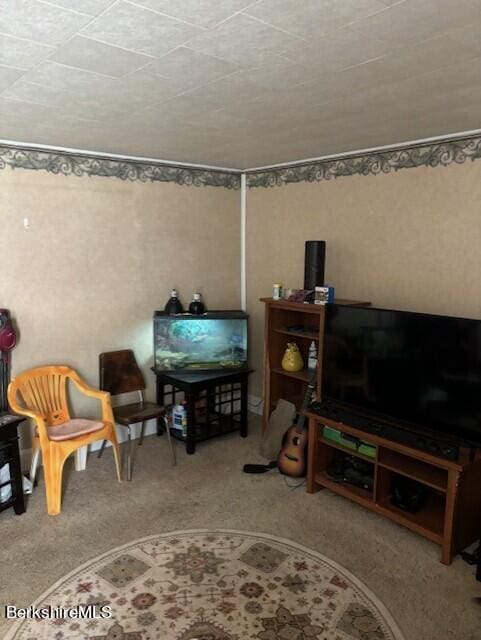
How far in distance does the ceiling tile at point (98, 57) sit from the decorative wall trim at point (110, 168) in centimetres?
176

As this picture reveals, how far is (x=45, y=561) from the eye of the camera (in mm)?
2615

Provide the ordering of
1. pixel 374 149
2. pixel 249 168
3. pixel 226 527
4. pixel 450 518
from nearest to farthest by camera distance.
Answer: pixel 450 518 < pixel 226 527 < pixel 374 149 < pixel 249 168

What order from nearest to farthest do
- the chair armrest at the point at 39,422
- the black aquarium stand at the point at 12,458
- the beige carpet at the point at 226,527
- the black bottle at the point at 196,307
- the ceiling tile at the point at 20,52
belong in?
the ceiling tile at the point at 20,52
the beige carpet at the point at 226,527
the black aquarium stand at the point at 12,458
the chair armrest at the point at 39,422
the black bottle at the point at 196,307

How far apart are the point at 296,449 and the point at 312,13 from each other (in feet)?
9.05

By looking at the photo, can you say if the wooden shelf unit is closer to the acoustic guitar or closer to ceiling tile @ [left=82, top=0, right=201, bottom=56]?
the acoustic guitar

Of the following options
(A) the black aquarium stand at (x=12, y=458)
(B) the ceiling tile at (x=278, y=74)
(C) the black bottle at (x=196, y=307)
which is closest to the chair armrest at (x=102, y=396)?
(A) the black aquarium stand at (x=12, y=458)

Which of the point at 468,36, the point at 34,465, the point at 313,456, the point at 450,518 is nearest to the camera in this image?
the point at 468,36

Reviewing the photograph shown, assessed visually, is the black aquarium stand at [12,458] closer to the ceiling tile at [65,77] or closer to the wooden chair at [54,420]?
the wooden chair at [54,420]

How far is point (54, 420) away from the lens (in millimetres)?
3533

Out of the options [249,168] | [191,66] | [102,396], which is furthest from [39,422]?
[249,168]

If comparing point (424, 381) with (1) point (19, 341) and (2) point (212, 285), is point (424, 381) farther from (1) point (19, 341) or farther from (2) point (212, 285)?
(1) point (19, 341)

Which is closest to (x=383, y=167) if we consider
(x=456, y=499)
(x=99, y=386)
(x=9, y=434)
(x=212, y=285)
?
(x=212, y=285)

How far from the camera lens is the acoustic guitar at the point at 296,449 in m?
3.50

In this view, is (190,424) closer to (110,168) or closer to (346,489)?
(346,489)
